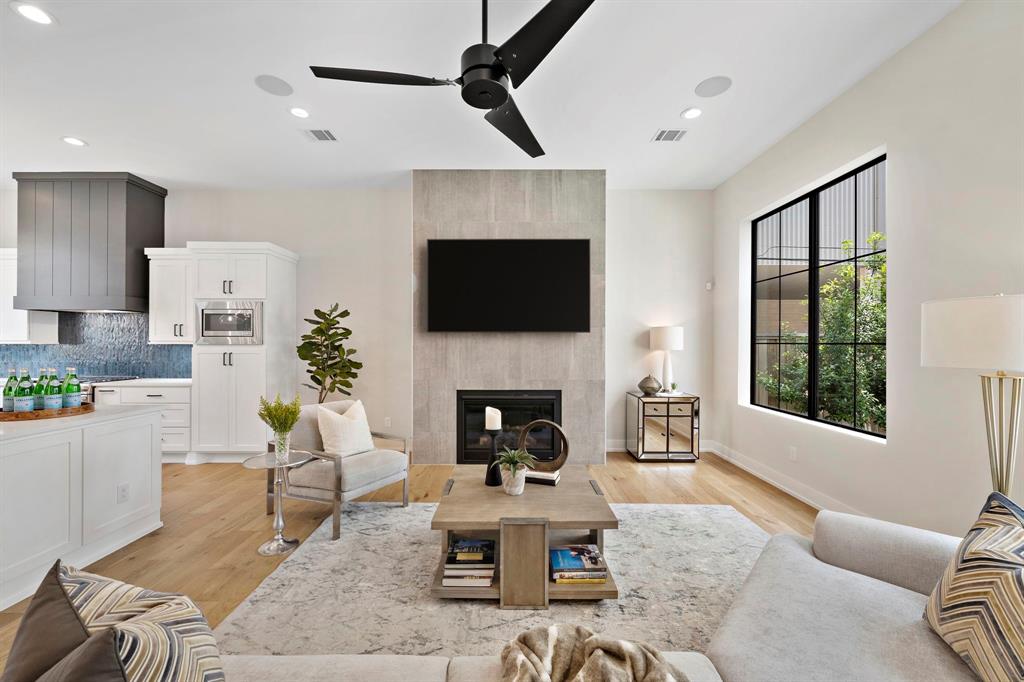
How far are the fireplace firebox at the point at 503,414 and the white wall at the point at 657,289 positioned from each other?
879 mm

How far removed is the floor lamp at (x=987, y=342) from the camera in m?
1.57

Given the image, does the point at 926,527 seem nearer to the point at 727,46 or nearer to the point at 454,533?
the point at 454,533

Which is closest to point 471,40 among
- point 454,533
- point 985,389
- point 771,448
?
point 454,533

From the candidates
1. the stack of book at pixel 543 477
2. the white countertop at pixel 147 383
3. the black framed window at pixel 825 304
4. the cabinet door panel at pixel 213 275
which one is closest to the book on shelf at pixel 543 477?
the stack of book at pixel 543 477

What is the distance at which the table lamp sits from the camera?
474cm

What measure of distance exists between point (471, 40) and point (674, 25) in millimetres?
1114

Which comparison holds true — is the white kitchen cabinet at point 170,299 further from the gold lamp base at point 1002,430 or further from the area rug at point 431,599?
the gold lamp base at point 1002,430

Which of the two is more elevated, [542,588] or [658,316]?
[658,316]

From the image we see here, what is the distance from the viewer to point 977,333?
5.39 feet

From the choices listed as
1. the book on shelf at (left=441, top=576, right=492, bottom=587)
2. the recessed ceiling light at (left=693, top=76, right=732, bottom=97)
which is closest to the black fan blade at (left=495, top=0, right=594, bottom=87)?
the recessed ceiling light at (left=693, top=76, right=732, bottom=97)

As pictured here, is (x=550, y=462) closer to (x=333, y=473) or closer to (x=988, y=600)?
(x=333, y=473)

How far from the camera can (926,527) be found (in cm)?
251

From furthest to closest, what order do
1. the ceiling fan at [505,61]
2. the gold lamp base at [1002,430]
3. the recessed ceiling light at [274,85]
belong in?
the recessed ceiling light at [274,85], the gold lamp base at [1002,430], the ceiling fan at [505,61]

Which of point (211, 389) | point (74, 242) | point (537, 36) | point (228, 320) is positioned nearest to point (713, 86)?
point (537, 36)
